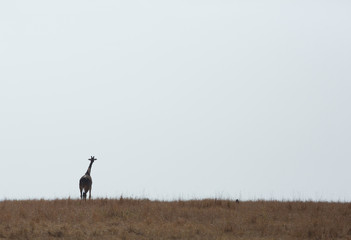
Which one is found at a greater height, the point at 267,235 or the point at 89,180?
the point at 89,180

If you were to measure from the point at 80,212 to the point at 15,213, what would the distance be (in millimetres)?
1949

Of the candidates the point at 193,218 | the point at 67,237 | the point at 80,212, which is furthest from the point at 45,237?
the point at 193,218

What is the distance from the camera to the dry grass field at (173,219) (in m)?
13.9

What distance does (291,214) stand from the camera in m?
17.1

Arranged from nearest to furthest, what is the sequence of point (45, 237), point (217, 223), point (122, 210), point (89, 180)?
point (45, 237)
point (217, 223)
point (122, 210)
point (89, 180)

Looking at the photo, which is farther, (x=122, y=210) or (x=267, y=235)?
(x=122, y=210)

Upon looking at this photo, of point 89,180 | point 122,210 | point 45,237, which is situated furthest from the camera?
point 89,180

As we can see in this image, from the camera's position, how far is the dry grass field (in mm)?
13945

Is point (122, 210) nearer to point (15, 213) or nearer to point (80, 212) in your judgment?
point (80, 212)

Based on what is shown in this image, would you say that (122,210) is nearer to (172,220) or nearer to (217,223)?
(172,220)

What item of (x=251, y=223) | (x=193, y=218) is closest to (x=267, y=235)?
(x=251, y=223)

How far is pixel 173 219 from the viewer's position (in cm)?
1590

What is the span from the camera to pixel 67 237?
534 inches

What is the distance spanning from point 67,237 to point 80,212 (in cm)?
284
